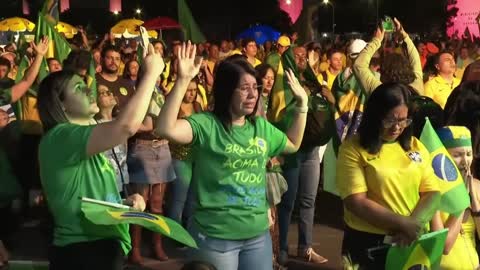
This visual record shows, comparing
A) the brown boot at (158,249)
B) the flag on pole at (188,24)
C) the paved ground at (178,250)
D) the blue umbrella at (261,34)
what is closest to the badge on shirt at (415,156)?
the paved ground at (178,250)

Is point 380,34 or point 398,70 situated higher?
point 380,34

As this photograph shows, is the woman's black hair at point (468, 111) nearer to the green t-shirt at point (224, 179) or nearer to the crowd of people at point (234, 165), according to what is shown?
the crowd of people at point (234, 165)

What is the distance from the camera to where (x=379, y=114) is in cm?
398

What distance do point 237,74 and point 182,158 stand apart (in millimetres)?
3161

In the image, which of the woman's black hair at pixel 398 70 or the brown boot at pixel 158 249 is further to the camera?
the brown boot at pixel 158 249

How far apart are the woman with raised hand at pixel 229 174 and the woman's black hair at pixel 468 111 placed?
4.35 ft

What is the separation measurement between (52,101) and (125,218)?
27.6 inches

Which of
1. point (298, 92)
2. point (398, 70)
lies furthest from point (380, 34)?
point (298, 92)

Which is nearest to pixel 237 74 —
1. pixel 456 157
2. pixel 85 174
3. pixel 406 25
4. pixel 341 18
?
pixel 85 174

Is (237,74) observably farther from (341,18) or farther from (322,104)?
(341,18)

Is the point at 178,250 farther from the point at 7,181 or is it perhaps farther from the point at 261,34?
the point at 261,34

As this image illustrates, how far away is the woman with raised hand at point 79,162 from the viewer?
11.7 ft

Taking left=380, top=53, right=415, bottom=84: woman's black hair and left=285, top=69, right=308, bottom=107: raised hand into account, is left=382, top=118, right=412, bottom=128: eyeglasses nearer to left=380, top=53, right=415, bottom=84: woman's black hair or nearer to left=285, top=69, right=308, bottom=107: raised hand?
left=285, top=69, right=308, bottom=107: raised hand

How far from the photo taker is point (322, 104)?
7066 mm
